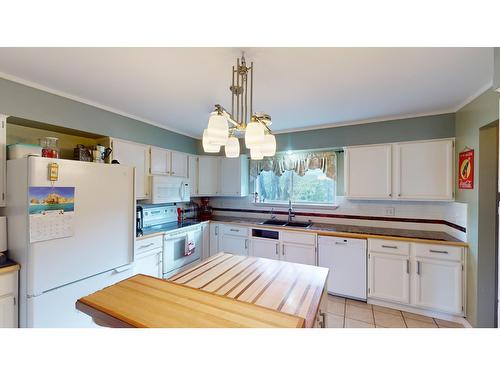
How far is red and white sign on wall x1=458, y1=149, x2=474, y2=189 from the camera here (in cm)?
192

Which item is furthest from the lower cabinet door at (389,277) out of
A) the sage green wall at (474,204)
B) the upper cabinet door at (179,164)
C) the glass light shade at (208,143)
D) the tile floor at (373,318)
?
the upper cabinet door at (179,164)

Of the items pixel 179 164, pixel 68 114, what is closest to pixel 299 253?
pixel 179 164

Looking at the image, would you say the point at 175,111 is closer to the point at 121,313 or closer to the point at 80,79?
the point at 80,79

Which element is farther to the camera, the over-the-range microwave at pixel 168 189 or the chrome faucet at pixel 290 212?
the chrome faucet at pixel 290 212

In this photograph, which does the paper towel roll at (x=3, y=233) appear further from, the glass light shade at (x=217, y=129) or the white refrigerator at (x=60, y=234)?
the glass light shade at (x=217, y=129)

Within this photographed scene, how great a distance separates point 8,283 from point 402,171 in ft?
12.5

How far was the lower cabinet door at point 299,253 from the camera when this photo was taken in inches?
103

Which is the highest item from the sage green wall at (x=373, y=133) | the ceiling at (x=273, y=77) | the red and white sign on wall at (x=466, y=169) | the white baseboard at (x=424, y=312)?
the ceiling at (x=273, y=77)

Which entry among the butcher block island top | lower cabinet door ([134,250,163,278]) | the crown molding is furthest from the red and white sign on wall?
the crown molding

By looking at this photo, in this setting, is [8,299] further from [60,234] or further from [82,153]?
[82,153]

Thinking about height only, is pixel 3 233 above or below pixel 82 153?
below

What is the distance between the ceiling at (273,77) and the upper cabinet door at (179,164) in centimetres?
86

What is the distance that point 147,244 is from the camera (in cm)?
242

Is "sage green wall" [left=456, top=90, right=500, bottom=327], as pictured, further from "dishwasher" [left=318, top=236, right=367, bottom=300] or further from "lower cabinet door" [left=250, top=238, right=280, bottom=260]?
"lower cabinet door" [left=250, top=238, right=280, bottom=260]
